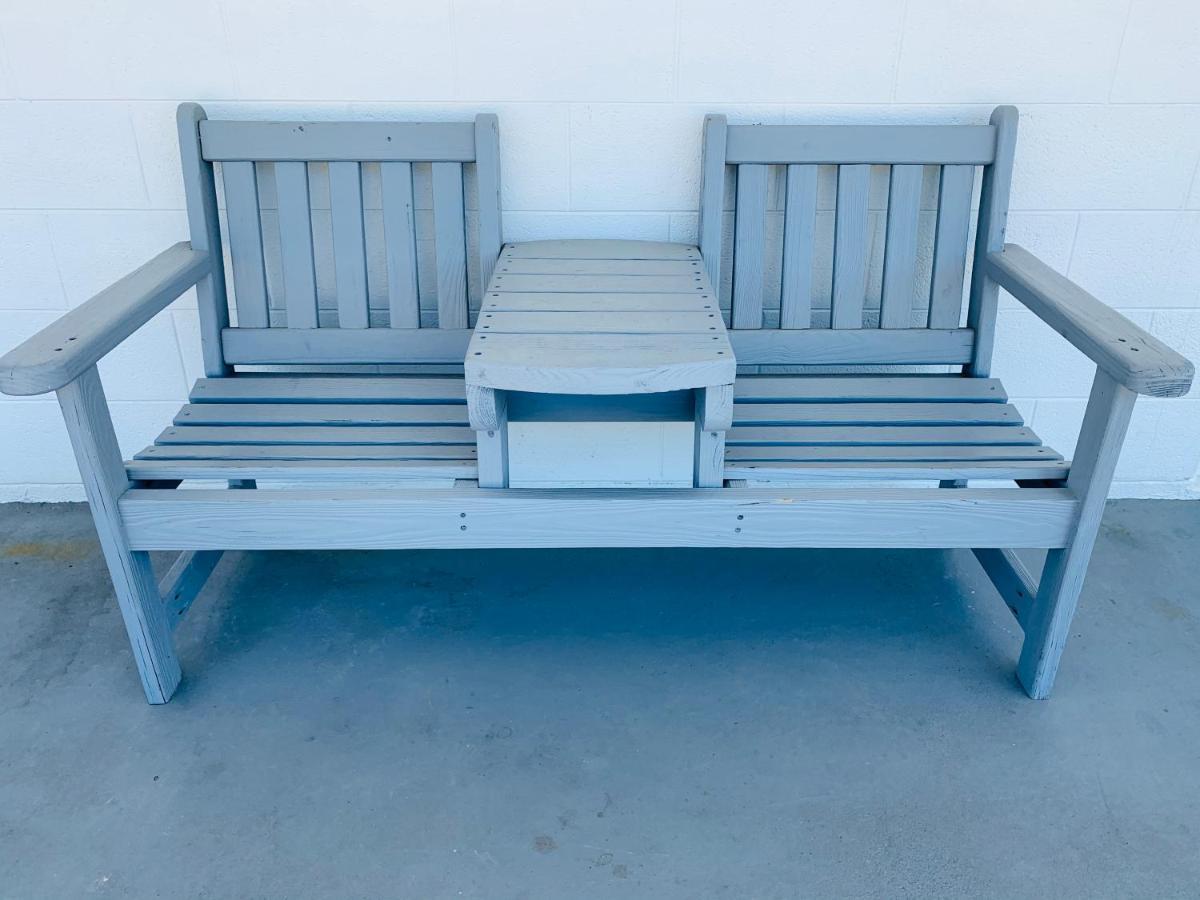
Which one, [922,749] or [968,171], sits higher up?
[968,171]

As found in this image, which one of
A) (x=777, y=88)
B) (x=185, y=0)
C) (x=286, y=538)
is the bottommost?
(x=286, y=538)

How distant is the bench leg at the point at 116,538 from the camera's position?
5.69 ft

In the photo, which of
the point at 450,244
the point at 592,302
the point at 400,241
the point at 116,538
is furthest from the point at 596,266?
the point at 116,538

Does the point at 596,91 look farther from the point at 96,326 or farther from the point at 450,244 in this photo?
the point at 96,326

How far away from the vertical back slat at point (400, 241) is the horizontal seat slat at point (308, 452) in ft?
1.51

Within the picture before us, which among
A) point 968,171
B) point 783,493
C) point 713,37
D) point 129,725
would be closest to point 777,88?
point 713,37

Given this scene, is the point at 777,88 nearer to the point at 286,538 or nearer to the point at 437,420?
the point at 437,420

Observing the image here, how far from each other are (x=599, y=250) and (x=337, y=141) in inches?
25.7

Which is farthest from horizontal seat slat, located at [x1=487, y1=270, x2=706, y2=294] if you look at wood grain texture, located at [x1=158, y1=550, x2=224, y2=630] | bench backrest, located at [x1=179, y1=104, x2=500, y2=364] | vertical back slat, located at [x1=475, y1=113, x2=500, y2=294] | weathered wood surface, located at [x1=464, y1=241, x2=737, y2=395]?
wood grain texture, located at [x1=158, y1=550, x2=224, y2=630]

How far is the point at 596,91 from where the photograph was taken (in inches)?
90.7

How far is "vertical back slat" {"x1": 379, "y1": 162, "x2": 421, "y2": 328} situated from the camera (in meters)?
2.25

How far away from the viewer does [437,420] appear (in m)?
2.08

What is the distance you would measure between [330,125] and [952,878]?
1.99m

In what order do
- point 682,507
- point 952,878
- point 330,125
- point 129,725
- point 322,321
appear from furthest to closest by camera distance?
point 322,321 < point 330,125 < point 129,725 < point 682,507 < point 952,878
